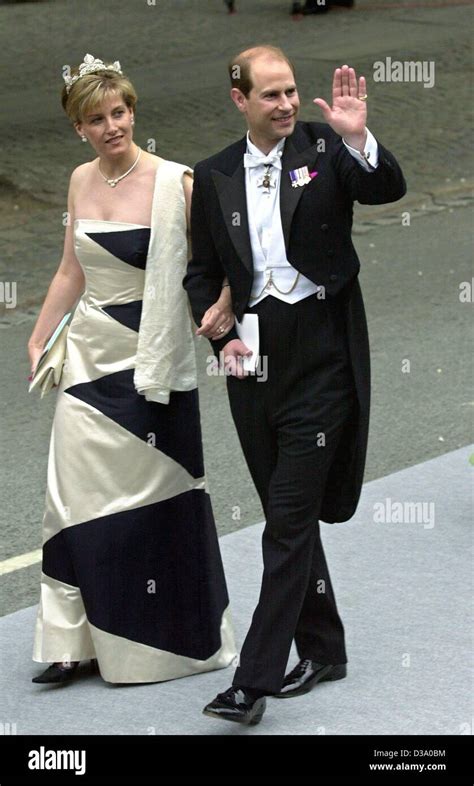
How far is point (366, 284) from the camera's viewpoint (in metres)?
11.9

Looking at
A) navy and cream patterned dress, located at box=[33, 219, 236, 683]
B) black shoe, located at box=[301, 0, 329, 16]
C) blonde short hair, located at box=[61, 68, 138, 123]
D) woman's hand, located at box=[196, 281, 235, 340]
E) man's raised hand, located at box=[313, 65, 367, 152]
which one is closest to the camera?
man's raised hand, located at box=[313, 65, 367, 152]

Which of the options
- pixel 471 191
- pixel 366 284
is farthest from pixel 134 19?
pixel 366 284

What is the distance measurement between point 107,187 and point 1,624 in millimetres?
1754

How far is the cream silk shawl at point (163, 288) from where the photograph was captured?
16.0 ft

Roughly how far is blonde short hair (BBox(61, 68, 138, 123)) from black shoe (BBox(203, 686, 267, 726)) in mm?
1913

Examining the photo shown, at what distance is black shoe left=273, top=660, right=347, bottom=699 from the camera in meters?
4.95

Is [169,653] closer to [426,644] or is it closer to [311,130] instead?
[426,644]

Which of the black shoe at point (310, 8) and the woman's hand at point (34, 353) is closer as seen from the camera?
the woman's hand at point (34, 353)

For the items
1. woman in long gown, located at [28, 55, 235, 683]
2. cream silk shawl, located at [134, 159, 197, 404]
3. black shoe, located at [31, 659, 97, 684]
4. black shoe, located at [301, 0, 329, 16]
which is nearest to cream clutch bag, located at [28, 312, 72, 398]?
woman in long gown, located at [28, 55, 235, 683]

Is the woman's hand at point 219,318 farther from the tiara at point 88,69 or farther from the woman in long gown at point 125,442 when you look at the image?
the tiara at point 88,69

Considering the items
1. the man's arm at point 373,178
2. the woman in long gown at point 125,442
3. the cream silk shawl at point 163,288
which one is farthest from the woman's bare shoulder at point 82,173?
the man's arm at point 373,178

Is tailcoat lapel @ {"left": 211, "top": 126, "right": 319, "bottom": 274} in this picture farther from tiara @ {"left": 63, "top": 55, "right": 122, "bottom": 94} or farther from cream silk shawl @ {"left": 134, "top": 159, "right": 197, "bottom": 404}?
tiara @ {"left": 63, "top": 55, "right": 122, "bottom": 94}

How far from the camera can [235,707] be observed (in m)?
4.58

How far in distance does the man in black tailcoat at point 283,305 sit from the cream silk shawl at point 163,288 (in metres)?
0.13
